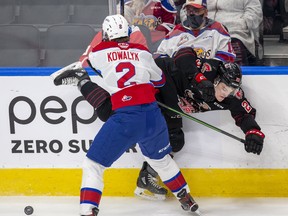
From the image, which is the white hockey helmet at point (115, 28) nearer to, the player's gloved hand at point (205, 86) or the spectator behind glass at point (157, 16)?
the player's gloved hand at point (205, 86)

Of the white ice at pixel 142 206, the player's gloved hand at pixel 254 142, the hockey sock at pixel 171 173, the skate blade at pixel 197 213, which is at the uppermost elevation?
the player's gloved hand at pixel 254 142

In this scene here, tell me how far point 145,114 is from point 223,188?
0.82m

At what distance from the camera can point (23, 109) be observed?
→ 16.1 ft

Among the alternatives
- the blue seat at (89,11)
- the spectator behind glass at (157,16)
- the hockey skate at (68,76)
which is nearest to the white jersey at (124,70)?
the hockey skate at (68,76)

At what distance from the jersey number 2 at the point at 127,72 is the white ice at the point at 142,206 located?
0.80 metres

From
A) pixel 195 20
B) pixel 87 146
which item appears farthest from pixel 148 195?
pixel 195 20

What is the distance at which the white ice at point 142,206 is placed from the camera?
15.5ft

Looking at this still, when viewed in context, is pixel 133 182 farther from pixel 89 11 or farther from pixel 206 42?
pixel 89 11

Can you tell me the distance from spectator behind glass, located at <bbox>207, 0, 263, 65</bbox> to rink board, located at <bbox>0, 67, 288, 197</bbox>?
0.57 meters

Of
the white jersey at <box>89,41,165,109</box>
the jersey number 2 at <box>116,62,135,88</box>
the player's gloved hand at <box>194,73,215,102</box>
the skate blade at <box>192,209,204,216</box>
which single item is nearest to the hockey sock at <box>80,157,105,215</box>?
the white jersey at <box>89,41,165,109</box>

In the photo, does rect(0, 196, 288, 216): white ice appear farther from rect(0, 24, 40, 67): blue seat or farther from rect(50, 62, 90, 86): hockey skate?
rect(0, 24, 40, 67): blue seat

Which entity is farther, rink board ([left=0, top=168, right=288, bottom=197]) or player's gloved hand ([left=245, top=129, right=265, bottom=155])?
rink board ([left=0, top=168, right=288, bottom=197])

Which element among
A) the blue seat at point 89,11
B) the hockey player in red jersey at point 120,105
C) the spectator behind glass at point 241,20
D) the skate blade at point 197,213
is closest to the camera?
the hockey player in red jersey at point 120,105

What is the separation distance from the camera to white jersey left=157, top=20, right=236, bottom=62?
489cm
